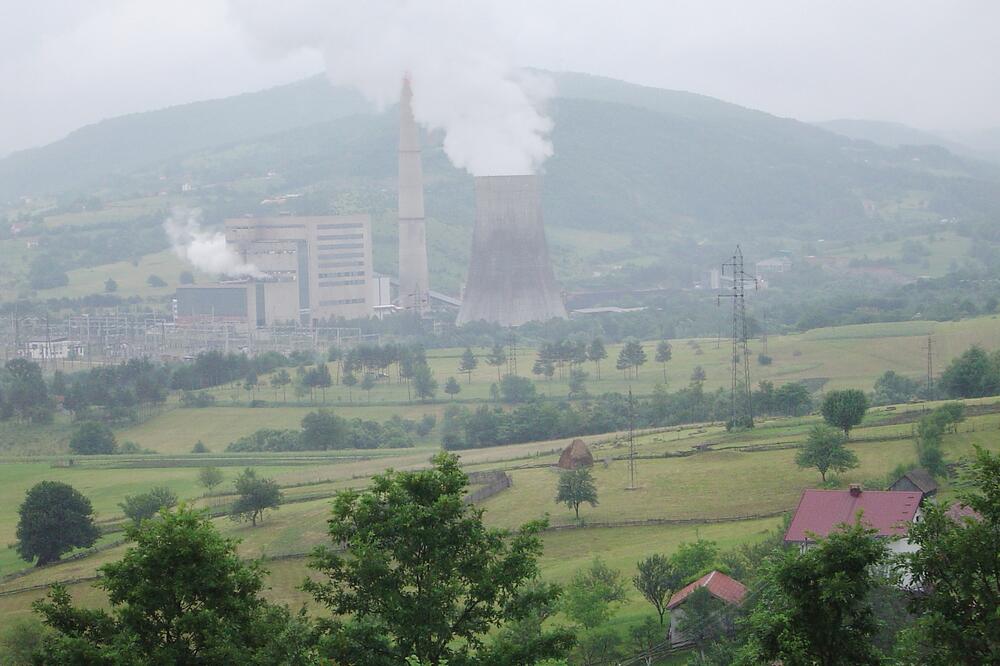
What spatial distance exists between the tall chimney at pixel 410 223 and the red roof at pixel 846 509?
178 ft

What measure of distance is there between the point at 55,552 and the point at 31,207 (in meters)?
126

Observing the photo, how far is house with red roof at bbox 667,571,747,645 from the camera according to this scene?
53.0 feet

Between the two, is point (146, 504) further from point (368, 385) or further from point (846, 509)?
point (368, 385)

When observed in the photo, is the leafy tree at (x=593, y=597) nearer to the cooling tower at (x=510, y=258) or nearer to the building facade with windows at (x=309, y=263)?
the cooling tower at (x=510, y=258)

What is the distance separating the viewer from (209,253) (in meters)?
78.4

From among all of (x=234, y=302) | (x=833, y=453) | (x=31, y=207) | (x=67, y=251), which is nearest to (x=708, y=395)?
(x=833, y=453)

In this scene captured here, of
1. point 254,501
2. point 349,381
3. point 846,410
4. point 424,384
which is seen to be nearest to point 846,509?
point 846,410

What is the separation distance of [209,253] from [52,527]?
5342 centimetres

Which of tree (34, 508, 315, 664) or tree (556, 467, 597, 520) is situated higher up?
tree (34, 508, 315, 664)

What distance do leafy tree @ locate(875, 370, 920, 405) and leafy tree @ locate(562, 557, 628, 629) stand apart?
759 inches

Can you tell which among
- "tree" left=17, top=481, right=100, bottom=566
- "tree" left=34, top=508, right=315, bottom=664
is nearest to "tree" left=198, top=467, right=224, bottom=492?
"tree" left=17, top=481, right=100, bottom=566

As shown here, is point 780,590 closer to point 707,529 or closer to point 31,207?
point 707,529

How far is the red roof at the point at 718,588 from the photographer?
16.2m

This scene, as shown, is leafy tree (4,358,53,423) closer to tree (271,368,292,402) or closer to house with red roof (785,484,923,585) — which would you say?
tree (271,368,292,402)
